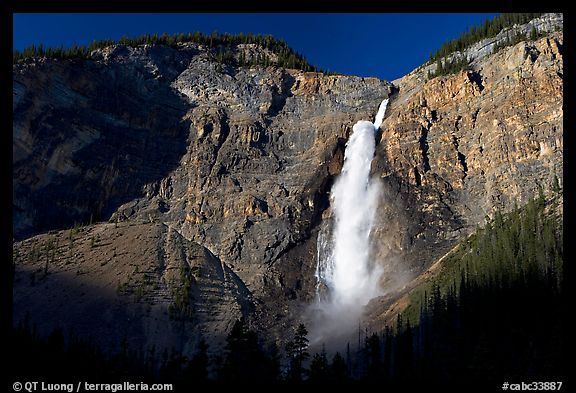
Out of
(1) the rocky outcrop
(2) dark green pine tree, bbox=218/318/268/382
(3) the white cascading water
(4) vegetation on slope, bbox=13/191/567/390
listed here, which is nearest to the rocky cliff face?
(1) the rocky outcrop

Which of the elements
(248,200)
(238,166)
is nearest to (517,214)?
(248,200)

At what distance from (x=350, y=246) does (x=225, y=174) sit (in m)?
22.5

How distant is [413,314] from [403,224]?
2127 cm

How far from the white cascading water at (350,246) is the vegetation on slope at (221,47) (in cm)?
2436

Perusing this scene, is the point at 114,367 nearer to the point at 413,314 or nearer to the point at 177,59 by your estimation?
the point at 413,314

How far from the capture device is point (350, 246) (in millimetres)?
79688

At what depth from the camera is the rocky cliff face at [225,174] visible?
67188mm

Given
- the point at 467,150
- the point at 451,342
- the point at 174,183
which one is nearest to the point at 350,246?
the point at 467,150

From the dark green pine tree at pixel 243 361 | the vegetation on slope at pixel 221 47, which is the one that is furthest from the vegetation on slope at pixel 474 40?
the dark green pine tree at pixel 243 361

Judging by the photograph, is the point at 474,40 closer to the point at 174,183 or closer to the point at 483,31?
the point at 483,31

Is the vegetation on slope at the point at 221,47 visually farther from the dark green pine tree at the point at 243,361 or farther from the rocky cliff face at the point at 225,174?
the dark green pine tree at the point at 243,361

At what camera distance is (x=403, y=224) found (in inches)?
3019

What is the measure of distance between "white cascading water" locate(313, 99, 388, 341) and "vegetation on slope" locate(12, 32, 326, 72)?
24.4 m

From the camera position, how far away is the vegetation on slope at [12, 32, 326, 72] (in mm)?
97231
